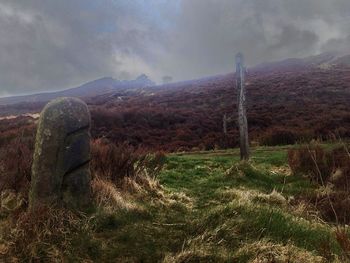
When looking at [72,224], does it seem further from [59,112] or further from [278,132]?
[278,132]

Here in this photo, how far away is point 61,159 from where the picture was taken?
252 inches

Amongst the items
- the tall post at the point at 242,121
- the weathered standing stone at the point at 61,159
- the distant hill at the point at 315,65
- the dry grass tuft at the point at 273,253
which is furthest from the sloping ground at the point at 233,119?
the distant hill at the point at 315,65

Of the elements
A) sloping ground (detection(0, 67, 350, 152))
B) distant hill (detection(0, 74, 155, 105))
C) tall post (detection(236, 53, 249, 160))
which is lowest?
distant hill (detection(0, 74, 155, 105))

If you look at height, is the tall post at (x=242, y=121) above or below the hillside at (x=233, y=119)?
above

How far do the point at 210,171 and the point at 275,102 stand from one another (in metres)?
24.7

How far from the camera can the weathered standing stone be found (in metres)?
6.35

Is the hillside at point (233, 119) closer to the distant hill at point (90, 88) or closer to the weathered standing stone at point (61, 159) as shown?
the weathered standing stone at point (61, 159)

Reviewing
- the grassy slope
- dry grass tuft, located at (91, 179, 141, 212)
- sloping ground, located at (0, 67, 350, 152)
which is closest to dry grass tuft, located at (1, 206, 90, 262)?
the grassy slope

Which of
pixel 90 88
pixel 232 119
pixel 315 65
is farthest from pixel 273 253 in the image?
pixel 90 88

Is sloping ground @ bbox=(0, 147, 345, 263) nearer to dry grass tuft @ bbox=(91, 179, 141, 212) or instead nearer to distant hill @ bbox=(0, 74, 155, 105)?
dry grass tuft @ bbox=(91, 179, 141, 212)

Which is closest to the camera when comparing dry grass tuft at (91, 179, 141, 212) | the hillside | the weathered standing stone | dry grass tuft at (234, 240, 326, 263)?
dry grass tuft at (234, 240, 326, 263)

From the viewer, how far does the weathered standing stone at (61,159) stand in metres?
6.35

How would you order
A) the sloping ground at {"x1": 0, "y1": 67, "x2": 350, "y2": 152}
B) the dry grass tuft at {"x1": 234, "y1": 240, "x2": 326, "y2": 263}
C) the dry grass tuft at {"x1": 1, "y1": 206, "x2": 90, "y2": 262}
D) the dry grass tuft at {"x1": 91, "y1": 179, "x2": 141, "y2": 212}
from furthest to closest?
the sloping ground at {"x1": 0, "y1": 67, "x2": 350, "y2": 152}
the dry grass tuft at {"x1": 91, "y1": 179, "x2": 141, "y2": 212}
the dry grass tuft at {"x1": 1, "y1": 206, "x2": 90, "y2": 262}
the dry grass tuft at {"x1": 234, "y1": 240, "x2": 326, "y2": 263}

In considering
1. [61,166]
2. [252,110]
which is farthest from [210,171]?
[252,110]
